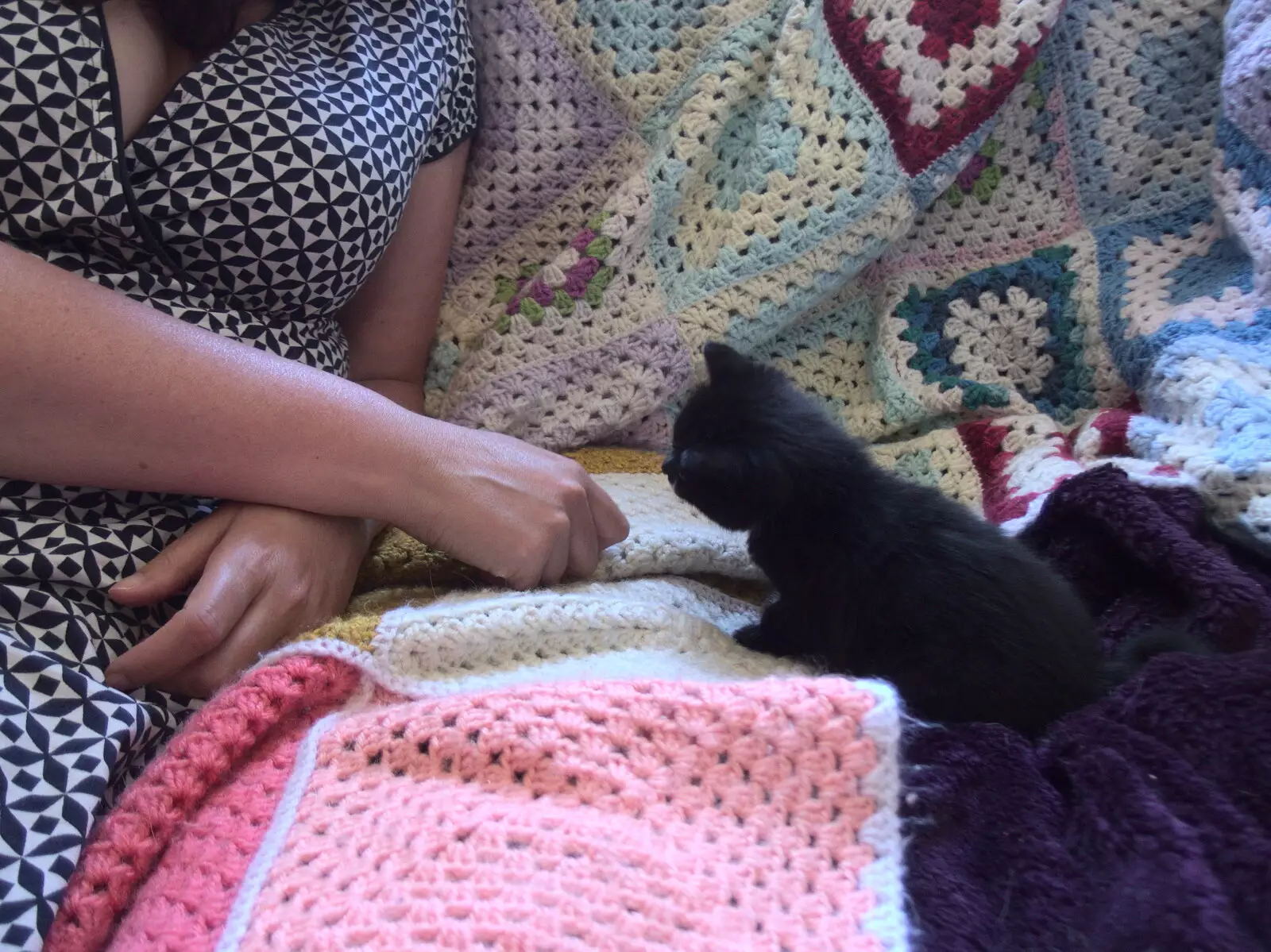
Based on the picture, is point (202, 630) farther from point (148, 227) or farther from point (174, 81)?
point (174, 81)

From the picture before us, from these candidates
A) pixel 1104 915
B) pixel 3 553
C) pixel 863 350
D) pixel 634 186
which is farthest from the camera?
pixel 863 350

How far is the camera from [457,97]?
3.06 ft

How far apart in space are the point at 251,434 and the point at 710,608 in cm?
41

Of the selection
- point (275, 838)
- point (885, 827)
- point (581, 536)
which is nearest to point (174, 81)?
point (581, 536)

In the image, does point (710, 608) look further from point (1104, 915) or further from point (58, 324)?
point (58, 324)

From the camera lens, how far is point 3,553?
60cm

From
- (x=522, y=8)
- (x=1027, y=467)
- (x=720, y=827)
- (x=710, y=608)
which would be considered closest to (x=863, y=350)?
(x=1027, y=467)

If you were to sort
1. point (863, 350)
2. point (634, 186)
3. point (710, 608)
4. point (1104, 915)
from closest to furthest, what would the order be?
point (1104, 915) < point (710, 608) < point (634, 186) < point (863, 350)

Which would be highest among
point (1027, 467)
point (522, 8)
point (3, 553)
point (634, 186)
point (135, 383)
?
point (522, 8)

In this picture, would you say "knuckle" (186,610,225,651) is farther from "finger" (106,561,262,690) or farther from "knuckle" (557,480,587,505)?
"knuckle" (557,480,587,505)

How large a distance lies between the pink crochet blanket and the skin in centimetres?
8

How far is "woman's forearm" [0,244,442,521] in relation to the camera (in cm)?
61

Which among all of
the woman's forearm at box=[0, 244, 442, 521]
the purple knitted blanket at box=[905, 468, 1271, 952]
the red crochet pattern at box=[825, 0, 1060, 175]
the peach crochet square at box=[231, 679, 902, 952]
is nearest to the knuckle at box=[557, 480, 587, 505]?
the woman's forearm at box=[0, 244, 442, 521]

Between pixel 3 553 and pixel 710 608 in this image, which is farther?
pixel 710 608
